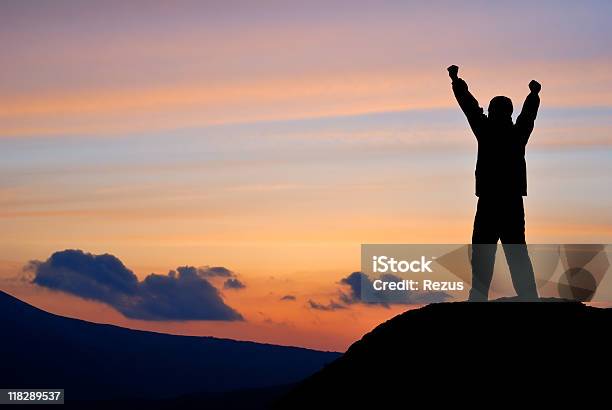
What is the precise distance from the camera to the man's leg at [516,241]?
28.3 m

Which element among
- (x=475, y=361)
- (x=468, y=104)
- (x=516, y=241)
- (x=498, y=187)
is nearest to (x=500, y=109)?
(x=468, y=104)

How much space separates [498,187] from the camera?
93.4 ft

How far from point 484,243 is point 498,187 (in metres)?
1.29

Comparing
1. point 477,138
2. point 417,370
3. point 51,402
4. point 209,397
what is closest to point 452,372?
point 417,370

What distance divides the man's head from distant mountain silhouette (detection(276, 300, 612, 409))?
14.2 ft

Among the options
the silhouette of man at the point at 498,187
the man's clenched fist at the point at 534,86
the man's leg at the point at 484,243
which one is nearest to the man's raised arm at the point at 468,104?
the silhouette of man at the point at 498,187

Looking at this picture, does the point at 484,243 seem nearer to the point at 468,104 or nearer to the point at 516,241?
the point at 516,241

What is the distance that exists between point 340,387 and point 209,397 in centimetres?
11515

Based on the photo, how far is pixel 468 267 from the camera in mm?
28672

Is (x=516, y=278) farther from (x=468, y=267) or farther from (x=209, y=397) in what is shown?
(x=209, y=397)

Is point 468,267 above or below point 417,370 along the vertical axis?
above

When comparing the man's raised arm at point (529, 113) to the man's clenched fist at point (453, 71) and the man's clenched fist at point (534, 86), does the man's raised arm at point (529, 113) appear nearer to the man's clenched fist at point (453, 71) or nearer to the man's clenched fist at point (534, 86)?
the man's clenched fist at point (534, 86)

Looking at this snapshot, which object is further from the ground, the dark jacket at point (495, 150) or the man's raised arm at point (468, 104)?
the man's raised arm at point (468, 104)

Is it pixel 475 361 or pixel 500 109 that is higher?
pixel 500 109
